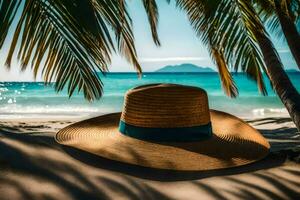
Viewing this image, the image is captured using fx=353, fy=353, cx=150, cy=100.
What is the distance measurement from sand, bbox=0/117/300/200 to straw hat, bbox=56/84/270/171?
216mm

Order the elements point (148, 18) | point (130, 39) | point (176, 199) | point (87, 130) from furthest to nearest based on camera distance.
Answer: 1. point (148, 18)
2. point (130, 39)
3. point (87, 130)
4. point (176, 199)

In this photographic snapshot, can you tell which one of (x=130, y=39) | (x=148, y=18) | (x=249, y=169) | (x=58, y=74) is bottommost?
(x=249, y=169)

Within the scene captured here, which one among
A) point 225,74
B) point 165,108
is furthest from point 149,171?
point 225,74

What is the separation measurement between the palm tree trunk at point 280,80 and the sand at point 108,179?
524 mm

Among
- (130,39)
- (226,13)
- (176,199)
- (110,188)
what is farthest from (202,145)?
(130,39)

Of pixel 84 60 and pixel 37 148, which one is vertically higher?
pixel 84 60

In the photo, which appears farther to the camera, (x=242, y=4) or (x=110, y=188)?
(x=242, y=4)

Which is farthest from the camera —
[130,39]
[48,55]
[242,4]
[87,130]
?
[130,39]

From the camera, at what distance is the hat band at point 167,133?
2.47 m

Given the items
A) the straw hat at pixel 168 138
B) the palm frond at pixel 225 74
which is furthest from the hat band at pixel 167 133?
the palm frond at pixel 225 74

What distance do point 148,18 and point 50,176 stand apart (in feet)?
13.6

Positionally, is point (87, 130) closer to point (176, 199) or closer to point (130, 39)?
point (176, 199)

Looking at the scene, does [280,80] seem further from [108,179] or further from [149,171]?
[108,179]

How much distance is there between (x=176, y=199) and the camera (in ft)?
7.45
